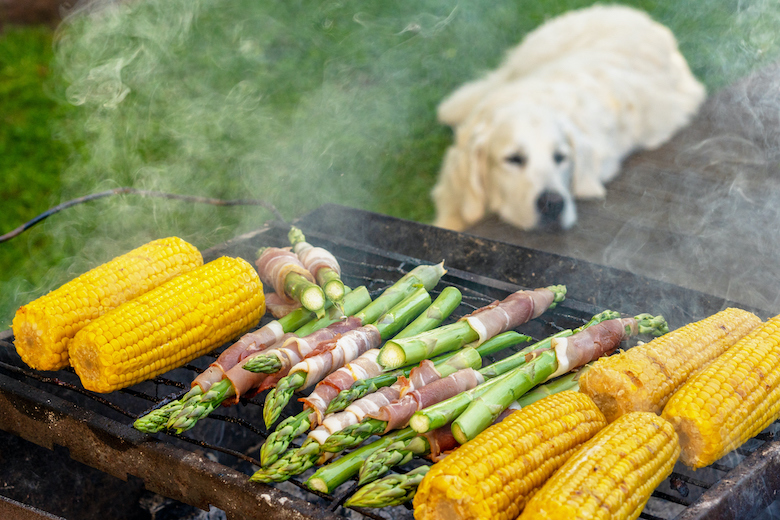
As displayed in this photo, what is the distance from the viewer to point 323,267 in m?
3.16

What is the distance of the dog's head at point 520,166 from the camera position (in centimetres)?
520

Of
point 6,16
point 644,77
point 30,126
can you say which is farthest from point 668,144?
point 6,16

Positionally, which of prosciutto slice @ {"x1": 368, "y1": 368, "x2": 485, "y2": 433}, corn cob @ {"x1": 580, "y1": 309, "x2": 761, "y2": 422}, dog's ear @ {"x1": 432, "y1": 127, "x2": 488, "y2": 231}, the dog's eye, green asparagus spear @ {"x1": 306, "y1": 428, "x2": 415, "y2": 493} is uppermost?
corn cob @ {"x1": 580, "y1": 309, "x2": 761, "y2": 422}

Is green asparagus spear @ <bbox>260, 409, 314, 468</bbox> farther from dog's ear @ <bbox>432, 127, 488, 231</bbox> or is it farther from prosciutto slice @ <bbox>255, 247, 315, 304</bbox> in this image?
dog's ear @ <bbox>432, 127, 488, 231</bbox>

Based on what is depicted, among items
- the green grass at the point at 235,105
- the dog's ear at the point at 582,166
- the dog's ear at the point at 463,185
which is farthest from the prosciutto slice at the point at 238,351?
the dog's ear at the point at 582,166

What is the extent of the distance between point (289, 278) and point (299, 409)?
676 millimetres

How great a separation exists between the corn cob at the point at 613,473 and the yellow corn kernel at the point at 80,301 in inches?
79.6

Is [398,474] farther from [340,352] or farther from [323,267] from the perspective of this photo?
[323,267]

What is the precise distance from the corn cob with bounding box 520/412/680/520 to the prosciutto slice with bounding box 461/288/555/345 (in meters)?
0.78

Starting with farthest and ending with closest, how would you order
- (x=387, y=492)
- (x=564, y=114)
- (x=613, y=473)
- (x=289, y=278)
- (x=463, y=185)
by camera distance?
(x=463, y=185) → (x=564, y=114) → (x=289, y=278) → (x=387, y=492) → (x=613, y=473)

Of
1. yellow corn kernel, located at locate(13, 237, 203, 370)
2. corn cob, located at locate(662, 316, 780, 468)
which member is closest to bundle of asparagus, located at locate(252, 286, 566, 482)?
corn cob, located at locate(662, 316, 780, 468)

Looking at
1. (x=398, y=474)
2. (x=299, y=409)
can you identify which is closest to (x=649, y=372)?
(x=398, y=474)

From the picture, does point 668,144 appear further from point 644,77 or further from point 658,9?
point 658,9

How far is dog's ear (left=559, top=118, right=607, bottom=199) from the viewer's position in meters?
5.45
